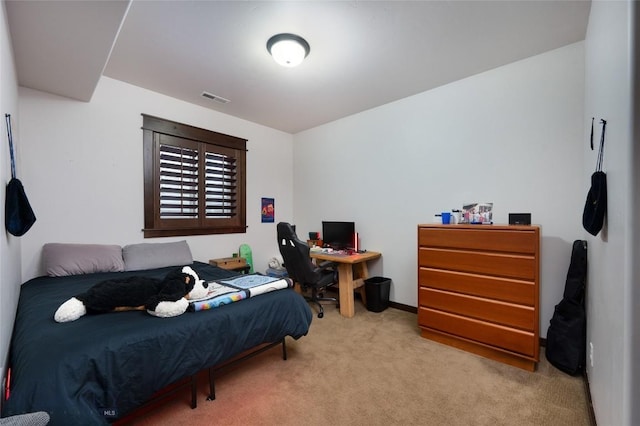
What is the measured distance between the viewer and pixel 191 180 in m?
3.62

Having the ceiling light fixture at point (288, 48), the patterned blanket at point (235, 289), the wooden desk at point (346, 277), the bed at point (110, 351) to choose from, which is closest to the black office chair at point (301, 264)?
the wooden desk at point (346, 277)

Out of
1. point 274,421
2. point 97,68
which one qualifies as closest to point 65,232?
point 97,68

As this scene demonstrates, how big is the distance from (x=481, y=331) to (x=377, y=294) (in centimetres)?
125

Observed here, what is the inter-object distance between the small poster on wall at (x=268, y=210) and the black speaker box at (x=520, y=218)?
333cm

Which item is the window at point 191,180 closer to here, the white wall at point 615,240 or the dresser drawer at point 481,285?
the dresser drawer at point 481,285

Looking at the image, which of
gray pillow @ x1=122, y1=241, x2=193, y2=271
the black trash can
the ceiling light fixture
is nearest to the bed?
gray pillow @ x1=122, y1=241, x2=193, y2=271

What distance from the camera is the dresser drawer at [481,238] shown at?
2.16m

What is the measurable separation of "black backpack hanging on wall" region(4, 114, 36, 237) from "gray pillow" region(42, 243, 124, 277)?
93 cm

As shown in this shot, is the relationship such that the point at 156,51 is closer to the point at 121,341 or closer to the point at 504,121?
the point at 121,341

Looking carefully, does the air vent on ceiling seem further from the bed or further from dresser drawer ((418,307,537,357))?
dresser drawer ((418,307,537,357))

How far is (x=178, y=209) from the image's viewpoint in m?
3.50

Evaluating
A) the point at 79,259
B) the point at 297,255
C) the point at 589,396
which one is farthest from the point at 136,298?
the point at 589,396

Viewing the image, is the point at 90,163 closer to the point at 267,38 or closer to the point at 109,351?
the point at 267,38

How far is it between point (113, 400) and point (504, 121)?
368cm
